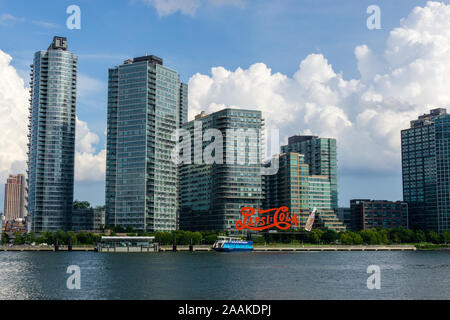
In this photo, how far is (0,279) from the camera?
11006cm

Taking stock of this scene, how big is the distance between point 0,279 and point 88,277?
17007mm

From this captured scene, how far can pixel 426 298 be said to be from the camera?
8475 centimetres
